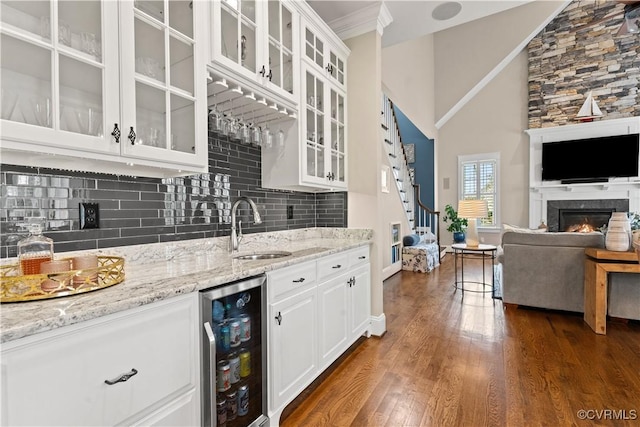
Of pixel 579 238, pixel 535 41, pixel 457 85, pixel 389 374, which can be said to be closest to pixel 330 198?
pixel 389 374

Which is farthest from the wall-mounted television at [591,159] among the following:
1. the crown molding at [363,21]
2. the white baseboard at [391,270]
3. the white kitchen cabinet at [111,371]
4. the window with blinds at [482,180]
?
the white kitchen cabinet at [111,371]

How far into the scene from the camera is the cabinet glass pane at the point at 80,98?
46.9 inches

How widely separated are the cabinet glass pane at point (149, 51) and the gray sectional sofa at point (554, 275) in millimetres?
3872

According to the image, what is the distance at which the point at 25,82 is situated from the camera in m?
1.13

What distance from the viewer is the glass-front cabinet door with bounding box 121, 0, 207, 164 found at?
1.35 metres

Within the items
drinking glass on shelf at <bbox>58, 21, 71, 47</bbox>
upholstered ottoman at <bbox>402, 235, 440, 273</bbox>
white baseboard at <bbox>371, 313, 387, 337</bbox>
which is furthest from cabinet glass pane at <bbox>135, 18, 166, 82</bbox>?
upholstered ottoman at <bbox>402, 235, 440, 273</bbox>

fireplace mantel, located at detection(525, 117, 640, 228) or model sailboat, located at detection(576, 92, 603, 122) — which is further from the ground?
model sailboat, located at detection(576, 92, 603, 122)

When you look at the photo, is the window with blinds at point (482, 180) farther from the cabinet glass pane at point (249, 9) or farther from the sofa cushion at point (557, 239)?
the cabinet glass pane at point (249, 9)

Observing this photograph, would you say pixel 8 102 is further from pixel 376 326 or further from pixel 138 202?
pixel 376 326

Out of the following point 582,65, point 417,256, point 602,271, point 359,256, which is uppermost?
point 582,65

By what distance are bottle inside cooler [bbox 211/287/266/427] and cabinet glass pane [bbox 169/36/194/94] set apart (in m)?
1.07

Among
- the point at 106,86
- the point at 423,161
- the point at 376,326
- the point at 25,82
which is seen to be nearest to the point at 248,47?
the point at 106,86

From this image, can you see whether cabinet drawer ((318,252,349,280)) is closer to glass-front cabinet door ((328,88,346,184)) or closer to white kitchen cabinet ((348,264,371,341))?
white kitchen cabinet ((348,264,371,341))

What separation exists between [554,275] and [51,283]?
169 inches
